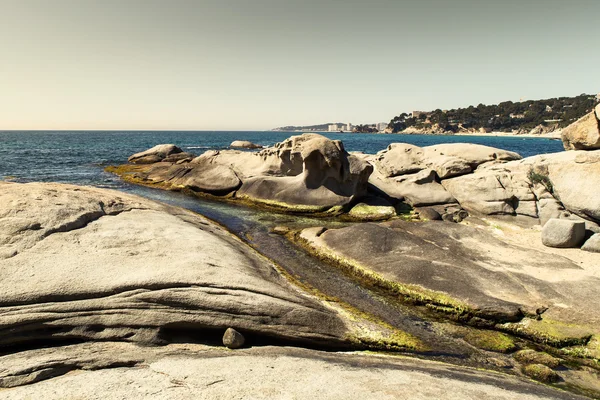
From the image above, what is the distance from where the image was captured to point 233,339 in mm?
8164

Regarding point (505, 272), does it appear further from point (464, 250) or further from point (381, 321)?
point (381, 321)

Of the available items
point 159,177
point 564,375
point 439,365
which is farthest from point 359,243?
point 159,177

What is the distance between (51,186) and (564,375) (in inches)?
781

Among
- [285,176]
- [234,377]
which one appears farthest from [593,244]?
[285,176]

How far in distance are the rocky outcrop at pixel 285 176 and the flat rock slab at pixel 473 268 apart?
27.0ft

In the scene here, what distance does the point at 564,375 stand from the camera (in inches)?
323

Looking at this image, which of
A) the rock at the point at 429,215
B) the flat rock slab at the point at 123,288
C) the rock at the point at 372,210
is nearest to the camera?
the flat rock slab at the point at 123,288

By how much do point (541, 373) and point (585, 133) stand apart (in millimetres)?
16506

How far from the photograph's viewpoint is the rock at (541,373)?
7924mm

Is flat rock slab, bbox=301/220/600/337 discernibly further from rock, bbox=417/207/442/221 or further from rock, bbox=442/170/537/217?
rock, bbox=442/170/537/217

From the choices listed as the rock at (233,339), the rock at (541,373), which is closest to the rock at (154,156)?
the rock at (233,339)

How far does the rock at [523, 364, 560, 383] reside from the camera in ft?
26.0

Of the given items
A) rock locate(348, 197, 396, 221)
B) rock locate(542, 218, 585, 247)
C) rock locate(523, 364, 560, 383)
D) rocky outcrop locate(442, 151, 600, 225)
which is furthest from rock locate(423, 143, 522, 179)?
rock locate(523, 364, 560, 383)

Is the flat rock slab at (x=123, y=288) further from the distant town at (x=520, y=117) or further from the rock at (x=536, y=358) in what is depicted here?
the distant town at (x=520, y=117)
